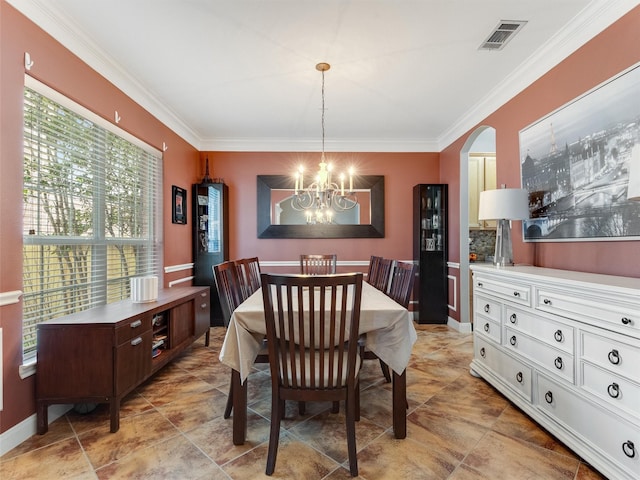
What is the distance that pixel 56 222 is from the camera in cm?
221

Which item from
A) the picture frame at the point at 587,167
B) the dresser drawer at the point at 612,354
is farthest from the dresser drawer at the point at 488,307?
the dresser drawer at the point at 612,354

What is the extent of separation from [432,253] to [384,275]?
6.16 feet

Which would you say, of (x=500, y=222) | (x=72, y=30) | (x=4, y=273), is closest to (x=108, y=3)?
(x=72, y=30)

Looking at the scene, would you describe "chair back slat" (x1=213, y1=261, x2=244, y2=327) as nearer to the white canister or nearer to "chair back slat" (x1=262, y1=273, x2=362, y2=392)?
"chair back slat" (x1=262, y1=273, x2=362, y2=392)

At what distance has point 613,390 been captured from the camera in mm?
1524

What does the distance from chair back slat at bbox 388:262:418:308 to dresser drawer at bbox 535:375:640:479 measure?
0.92m

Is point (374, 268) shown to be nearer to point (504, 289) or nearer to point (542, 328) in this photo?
point (504, 289)

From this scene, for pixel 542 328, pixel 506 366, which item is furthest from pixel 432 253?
pixel 542 328

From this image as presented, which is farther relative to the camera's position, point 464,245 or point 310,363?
point 464,245

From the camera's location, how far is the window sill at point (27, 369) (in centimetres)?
190

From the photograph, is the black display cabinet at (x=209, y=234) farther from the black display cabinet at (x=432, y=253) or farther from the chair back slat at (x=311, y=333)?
the chair back slat at (x=311, y=333)

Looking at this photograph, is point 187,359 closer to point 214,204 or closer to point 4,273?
point 4,273

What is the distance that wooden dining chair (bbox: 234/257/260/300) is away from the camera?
281 cm

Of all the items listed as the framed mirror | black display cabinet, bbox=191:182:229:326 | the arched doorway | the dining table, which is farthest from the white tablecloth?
the framed mirror
